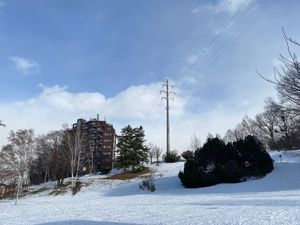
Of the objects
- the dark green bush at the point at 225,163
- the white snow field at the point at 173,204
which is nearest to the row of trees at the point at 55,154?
the white snow field at the point at 173,204

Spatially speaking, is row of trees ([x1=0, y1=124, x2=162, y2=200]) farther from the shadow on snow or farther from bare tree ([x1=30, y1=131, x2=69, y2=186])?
the shadow on snow

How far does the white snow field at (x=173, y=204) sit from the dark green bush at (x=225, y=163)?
122cm

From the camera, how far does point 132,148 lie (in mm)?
48156

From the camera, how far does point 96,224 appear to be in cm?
909

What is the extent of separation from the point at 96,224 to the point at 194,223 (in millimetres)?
2826

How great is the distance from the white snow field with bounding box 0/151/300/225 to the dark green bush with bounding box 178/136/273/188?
122cm

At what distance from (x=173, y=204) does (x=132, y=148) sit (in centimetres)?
3388

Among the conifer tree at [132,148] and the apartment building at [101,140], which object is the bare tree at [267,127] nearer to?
the conifer tree at [132,148]

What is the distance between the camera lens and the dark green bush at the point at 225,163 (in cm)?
2680

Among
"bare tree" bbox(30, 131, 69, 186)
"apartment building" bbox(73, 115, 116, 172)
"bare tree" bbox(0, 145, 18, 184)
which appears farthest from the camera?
"apartment building" bbox(73, 115, 116, 172)

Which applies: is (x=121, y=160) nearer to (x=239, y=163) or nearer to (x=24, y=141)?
(x=24, y=141)

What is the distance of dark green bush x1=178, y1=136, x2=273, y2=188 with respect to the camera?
26797 millimetres

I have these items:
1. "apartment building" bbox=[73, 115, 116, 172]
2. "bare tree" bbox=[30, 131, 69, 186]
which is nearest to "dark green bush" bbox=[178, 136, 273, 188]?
"bare tree" bbox=[30, 131, 69, 186]

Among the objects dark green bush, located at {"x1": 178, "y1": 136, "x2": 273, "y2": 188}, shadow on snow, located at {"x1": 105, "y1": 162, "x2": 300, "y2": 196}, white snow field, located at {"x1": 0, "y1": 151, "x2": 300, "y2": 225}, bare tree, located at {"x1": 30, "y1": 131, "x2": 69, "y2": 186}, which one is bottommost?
white snow field, located at {"x1": 0, "y1": 151, "x2": 300, "y2": 225}
